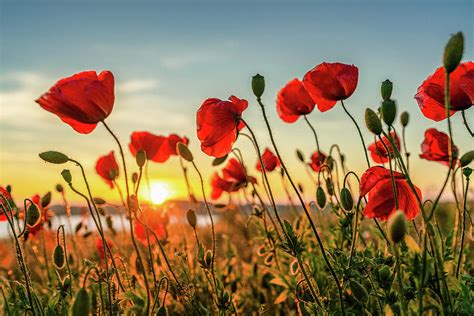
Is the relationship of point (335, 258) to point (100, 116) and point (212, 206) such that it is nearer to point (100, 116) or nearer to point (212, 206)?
point (100, 116)

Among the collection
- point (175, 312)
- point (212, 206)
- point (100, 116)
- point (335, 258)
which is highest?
point (100, 116)

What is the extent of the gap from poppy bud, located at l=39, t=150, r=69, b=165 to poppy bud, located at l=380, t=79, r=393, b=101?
1.03 m

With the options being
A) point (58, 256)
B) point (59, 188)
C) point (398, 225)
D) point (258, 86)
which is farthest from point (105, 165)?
point (398, 225)

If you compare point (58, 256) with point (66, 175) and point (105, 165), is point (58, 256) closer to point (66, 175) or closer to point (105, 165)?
point (66, 175)

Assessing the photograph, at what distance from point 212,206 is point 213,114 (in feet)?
4.58

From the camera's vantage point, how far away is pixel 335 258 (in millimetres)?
2053

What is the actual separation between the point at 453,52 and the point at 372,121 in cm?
34

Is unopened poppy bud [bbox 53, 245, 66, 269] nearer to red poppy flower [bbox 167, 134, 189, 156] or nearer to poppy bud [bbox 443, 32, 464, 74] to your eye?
red poppy flower [bbox 167, 134, 189, 156]

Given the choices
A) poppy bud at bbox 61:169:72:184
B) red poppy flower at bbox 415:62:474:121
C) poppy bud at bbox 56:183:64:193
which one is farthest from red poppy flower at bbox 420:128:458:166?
poppy bud at bbox 56:183:64:193

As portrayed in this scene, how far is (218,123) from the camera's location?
6.73 ft

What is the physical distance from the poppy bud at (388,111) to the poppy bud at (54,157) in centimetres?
102

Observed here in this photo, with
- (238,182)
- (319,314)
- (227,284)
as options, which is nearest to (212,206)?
(238,182)

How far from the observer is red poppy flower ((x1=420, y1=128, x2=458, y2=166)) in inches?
95.2

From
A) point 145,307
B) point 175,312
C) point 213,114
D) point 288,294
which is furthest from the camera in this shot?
point 175,312
